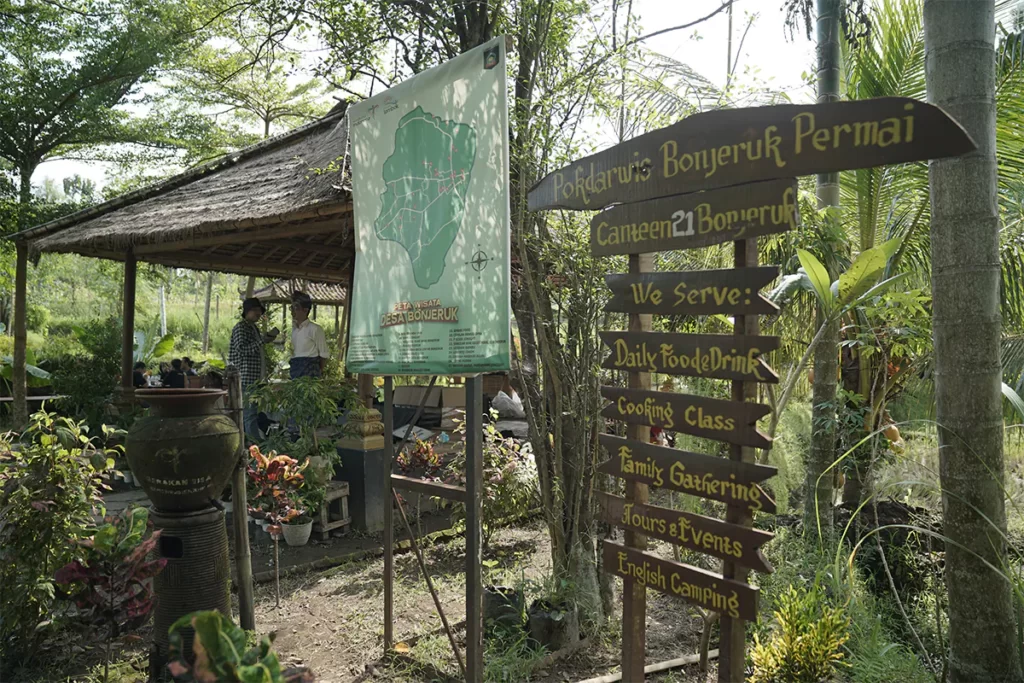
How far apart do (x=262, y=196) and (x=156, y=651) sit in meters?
4.06

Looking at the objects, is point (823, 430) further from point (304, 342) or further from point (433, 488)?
point (304, 342)

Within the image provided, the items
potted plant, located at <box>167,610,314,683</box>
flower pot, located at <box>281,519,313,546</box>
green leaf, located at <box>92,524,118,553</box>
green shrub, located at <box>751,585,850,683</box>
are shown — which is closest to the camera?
potted plant, located at <box>167,610,314,683</box>

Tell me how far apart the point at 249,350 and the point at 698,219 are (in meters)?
6.07

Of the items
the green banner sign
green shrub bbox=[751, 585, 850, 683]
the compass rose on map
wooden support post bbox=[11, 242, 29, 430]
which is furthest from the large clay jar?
wooden support post bbox=[11, 242, 29, 430]

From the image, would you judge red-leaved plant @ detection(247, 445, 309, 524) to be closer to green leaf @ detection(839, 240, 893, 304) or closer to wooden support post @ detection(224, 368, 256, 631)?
wooden support post @ detection(224, 368, 256, 631)

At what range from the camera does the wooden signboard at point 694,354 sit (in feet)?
7.25

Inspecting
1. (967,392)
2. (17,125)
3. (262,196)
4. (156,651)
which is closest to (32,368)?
(17,125)

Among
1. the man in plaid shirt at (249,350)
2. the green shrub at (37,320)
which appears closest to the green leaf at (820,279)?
the man in plaid shirt at (249,350)

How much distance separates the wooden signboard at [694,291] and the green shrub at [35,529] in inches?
109

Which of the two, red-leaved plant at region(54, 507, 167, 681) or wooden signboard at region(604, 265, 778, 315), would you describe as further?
red-leaved plant at region(54, 507, 167, 681)

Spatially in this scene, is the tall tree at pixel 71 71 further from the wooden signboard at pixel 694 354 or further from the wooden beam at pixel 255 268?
the wooden signboard at pixel 694 354

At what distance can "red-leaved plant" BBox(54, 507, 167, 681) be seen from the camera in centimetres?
325

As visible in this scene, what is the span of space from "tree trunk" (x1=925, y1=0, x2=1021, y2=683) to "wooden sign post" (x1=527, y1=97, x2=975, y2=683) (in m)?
1.05

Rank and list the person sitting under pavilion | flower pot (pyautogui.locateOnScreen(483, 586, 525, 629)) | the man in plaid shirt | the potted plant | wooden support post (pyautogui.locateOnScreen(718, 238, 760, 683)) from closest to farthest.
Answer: the potted plant < wooden support post (pyautogui.locateOnScreen(718, 238, 760, 683)) < flower pot (pyautogui.locateOnScreen(483, 586, 525, 629)) < the person sitting under pavilion < the man in plaid shirt
